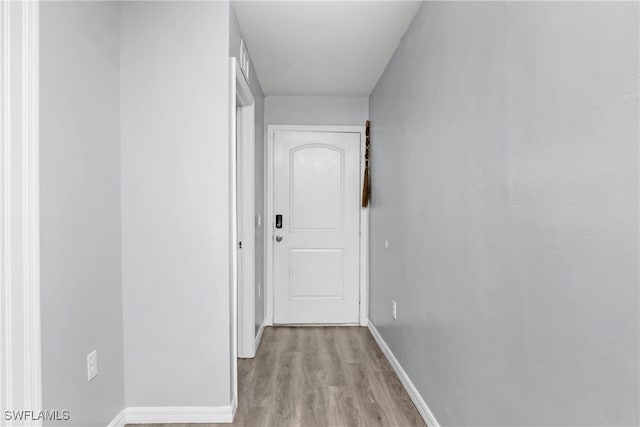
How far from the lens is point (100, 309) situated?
2131mm

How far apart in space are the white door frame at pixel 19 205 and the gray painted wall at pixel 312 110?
297 cm

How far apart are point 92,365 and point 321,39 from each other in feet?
7.80

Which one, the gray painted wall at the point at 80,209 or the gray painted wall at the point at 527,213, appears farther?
the gray painted wall at the point at 80,209

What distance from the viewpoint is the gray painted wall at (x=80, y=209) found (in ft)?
5.55

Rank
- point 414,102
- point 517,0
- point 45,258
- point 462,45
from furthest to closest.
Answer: point 414,102
point 462,45
point 45,258
point 517,0

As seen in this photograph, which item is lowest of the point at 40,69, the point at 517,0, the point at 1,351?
the point at 1,351

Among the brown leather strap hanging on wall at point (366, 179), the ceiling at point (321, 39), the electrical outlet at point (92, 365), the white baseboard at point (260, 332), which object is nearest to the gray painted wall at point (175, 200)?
the electrical outlet at point (92, 365)

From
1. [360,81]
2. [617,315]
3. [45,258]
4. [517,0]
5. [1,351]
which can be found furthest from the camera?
[360,81]

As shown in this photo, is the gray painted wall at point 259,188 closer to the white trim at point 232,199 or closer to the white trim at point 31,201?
the white trim at point 232,199

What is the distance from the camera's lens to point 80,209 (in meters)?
1.92

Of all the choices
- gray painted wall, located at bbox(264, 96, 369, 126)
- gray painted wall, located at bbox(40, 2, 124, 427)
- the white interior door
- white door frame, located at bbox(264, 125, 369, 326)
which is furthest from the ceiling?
gray painted wall, located at bbox(40, 2, 124, 427)

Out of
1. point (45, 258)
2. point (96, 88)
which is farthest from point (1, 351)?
point (96, 88)

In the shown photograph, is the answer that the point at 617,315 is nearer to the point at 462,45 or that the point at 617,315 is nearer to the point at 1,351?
the point at 462,45

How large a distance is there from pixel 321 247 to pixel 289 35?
2184 millimetres
